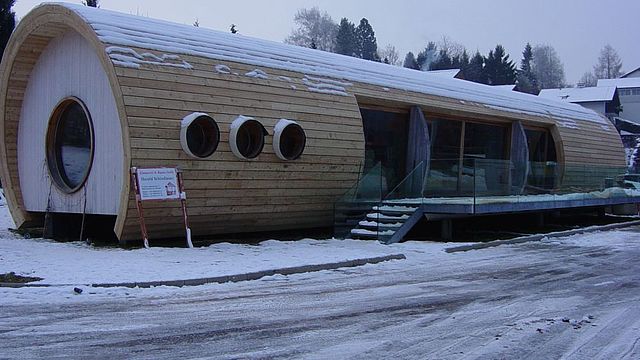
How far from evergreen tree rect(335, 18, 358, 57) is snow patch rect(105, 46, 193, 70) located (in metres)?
80.3

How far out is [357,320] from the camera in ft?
24.9

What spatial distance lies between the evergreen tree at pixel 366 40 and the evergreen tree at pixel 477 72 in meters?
15.4

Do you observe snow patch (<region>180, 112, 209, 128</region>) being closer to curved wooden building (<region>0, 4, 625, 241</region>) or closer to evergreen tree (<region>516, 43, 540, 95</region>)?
curved wooden building (<region>0, 4, 625, 241</region>)

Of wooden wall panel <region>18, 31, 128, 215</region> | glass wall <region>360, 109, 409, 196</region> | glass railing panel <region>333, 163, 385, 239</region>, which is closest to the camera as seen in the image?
wooden wall panel <region>18, 31, 128, 215</region>

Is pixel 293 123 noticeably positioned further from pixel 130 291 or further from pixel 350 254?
pixel 130 291

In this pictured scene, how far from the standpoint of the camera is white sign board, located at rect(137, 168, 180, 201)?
12.8 meters

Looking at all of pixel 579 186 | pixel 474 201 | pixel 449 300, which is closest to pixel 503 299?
pixel 449 300

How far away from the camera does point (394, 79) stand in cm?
1962

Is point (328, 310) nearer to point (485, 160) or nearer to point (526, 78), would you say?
point (485, 160)

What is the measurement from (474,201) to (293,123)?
16.1 ft

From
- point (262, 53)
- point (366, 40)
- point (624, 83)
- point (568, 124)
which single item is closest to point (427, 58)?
point (366, 40)

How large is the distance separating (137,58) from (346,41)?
271 ft

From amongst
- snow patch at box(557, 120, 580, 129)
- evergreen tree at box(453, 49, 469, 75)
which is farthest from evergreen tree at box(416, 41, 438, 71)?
snow patch at box(557, 120, 580, 129)

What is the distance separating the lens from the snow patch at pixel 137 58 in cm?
1287
